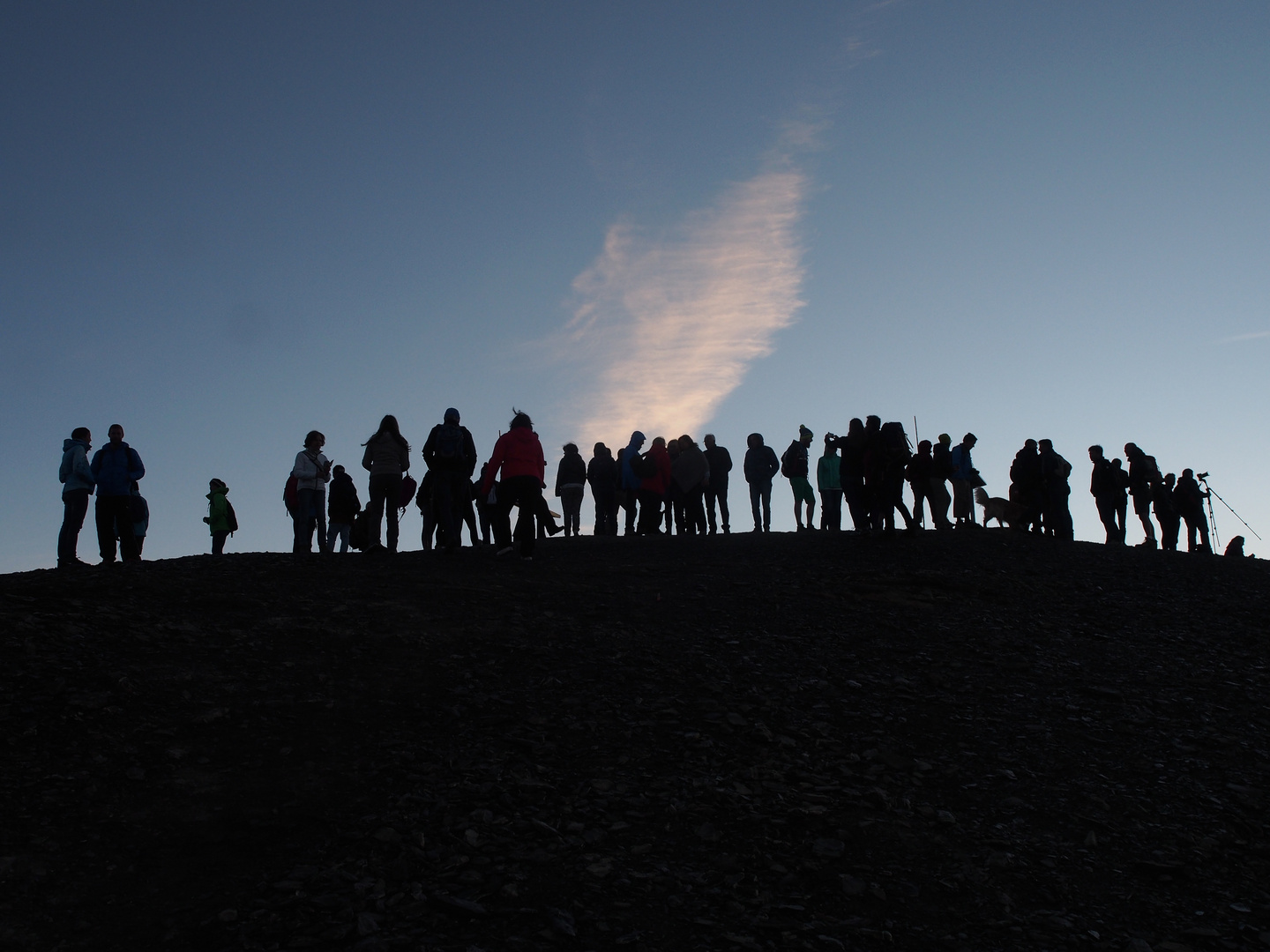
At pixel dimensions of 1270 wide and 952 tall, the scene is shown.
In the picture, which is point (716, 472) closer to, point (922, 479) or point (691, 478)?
point (691, 478)

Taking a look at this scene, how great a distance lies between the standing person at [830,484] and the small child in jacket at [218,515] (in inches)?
464

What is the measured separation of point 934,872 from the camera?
553 cm

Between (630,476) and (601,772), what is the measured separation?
12389 millimetres

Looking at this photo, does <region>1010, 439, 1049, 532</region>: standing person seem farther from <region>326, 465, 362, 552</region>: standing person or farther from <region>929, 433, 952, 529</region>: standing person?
<region>326, 465, 362, 552</region>: standing person

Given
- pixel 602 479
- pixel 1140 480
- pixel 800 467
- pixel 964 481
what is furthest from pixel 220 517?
pixel 1140 480

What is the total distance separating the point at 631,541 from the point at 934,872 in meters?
11.5

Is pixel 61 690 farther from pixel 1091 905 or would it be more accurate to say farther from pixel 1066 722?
pixel 1066 722

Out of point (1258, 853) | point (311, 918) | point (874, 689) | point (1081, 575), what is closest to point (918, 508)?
point (1081, 575)

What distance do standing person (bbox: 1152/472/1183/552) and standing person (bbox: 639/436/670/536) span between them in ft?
36.0

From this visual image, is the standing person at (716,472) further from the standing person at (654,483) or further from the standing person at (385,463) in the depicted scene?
the standing person at (385,463)

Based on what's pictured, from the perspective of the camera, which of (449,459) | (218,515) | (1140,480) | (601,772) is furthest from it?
(1140,480)

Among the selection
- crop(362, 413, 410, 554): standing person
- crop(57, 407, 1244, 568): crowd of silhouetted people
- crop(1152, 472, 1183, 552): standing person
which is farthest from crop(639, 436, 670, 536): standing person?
crop(1152, 472, 1183, 552): standing person

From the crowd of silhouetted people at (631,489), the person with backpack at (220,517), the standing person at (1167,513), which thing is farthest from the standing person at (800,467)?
the person with backpack at (220,517)

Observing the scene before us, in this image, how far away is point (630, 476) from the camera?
738 inches
